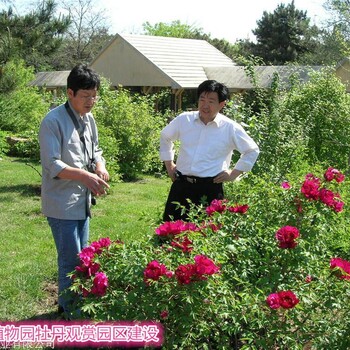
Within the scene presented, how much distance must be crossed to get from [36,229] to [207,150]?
3026 mm

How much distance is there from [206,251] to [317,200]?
2.42 feet

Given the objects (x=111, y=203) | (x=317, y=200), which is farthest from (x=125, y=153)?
(x=317, y=200)

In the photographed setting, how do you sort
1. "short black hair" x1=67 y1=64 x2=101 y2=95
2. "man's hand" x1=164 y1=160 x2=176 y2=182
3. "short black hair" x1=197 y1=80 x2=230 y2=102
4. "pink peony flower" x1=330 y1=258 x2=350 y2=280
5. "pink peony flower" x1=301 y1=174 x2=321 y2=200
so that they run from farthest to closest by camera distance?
"man's hand" x1=164 y1=160 x2=176 y2=182, "short black hair" x1=197 y1=80 x2=230 y2=102, "short black hair" x1=67 y1=64 x2=101 y2=95, "pink peony flower" x1=301 y1=174 x2=321 y2=200, "pink peony flower" x1=330 y1=258 x2=350 y2=280

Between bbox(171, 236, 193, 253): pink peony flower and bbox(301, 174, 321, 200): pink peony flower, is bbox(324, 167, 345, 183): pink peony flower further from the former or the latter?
bbox(171, 236, 193, 253): pink peony flower

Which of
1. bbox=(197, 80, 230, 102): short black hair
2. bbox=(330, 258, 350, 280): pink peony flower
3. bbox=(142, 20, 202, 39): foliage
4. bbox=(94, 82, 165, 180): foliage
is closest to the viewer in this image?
bbox=(330, 258, 350, 280): pink peony flower

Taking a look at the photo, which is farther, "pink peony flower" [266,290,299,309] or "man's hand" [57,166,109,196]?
"man's hand" [57,166,109,196]

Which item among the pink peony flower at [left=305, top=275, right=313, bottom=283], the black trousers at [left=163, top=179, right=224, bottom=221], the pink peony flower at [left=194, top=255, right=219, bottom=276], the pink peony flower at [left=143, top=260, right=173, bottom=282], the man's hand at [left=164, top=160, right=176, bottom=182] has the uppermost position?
the man's hand at [left=164, top=160, right=176, bottom=182]

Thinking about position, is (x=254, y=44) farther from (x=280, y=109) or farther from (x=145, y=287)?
(x=145, y=287)

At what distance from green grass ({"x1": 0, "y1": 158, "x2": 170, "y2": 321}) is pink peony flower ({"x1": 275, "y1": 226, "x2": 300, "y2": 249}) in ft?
2.80

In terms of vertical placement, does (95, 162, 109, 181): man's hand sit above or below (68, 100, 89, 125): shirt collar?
below

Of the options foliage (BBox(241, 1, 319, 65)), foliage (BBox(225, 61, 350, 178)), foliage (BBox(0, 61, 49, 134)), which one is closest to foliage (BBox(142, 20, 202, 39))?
foliage (BBox(241, 1, 319, 65))

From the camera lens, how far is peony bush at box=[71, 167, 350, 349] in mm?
2371

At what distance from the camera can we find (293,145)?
5.50 meters

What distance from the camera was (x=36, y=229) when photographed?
20.2ft
